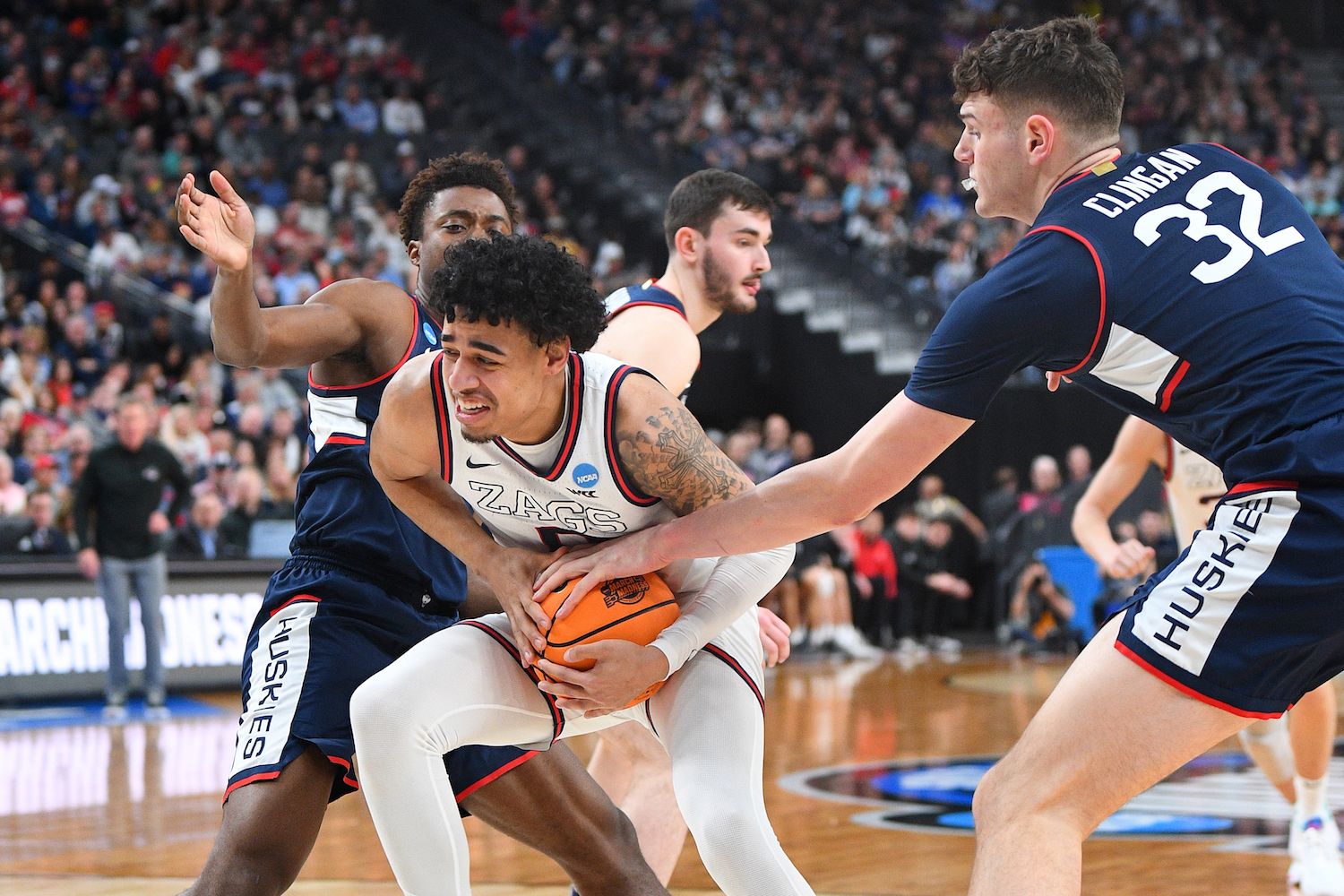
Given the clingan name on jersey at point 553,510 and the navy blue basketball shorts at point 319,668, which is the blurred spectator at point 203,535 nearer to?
the navy blue basketball shorts at point 319,668

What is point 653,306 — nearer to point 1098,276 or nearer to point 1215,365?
point 1098,276

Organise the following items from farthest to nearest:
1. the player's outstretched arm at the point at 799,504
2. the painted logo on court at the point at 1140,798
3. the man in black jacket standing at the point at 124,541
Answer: the man in black jacket standing at the point at 124,541
the painted logo on court at the point at 1140,798
the player's outstretched arm at the point at 799,504

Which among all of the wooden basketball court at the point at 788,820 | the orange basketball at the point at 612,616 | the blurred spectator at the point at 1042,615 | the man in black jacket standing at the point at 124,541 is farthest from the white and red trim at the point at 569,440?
the blurred spectator at the point at 1042,615

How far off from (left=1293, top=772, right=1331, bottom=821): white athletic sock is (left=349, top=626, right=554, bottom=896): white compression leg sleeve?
301cm

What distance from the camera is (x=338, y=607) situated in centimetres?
350

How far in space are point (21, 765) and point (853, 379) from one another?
1156 centimetres

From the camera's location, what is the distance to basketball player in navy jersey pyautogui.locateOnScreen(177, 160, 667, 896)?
324 cm

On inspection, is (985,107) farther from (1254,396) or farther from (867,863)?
(867,863)

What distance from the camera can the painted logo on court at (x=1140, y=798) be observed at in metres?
5.76

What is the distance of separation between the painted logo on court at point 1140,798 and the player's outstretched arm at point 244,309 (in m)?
3.12

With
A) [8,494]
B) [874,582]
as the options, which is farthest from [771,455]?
[8,494]

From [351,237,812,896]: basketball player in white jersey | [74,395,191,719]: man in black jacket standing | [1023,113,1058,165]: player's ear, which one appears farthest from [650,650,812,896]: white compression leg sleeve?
[74,395,191,719]: man in black jacket standing

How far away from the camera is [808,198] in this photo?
18594 millimetres

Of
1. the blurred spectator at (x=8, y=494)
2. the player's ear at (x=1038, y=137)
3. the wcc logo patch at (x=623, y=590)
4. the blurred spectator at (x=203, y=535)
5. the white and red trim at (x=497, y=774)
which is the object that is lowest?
the blurred spectator at (x=203, y=535)
